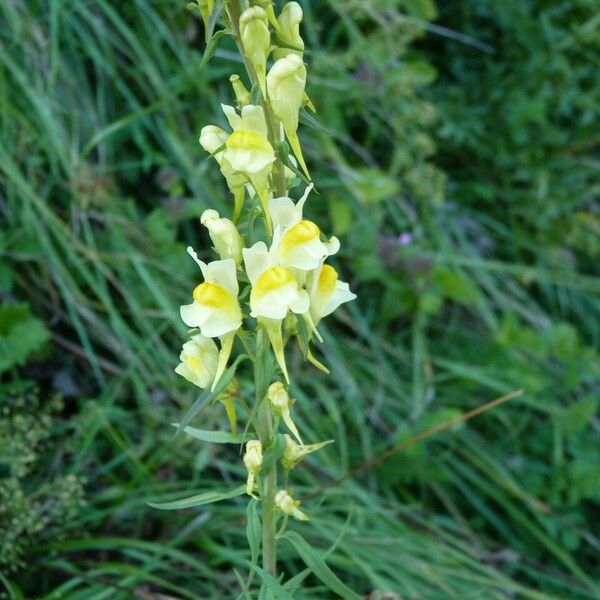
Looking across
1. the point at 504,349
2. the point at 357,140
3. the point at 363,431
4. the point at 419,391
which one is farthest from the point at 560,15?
the point at 363,431

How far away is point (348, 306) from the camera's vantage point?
2.24 metres

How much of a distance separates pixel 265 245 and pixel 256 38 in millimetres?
215

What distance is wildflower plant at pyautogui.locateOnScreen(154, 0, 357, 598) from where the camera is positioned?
2.91ft

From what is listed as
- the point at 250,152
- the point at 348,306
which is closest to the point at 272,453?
the point at 250,152

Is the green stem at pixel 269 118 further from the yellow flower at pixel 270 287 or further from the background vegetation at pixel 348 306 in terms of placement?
the background vegetation at pixel 348 306

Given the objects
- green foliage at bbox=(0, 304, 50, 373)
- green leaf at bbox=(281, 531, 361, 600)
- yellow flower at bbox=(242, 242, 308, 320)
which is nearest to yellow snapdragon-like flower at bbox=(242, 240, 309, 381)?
yellow flower at bbox=(242, 242, 308, 320)

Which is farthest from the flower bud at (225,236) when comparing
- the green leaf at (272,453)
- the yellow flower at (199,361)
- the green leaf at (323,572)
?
the green leaf at (323,572)

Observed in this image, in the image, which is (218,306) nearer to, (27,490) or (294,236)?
(294,236)

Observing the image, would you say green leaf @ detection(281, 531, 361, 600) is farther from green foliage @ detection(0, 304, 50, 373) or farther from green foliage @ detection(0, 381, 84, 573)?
green foliage @ detection(0, 304, 50, 373)

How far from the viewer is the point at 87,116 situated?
214 centimetres

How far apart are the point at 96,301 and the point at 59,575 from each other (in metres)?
0.64

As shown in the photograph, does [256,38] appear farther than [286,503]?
No

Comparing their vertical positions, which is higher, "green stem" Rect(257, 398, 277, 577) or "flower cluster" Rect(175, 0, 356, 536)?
"flower cluster" Rect(175, 0, 356, 536)

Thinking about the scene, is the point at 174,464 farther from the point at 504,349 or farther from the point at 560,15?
the point at 560,15
